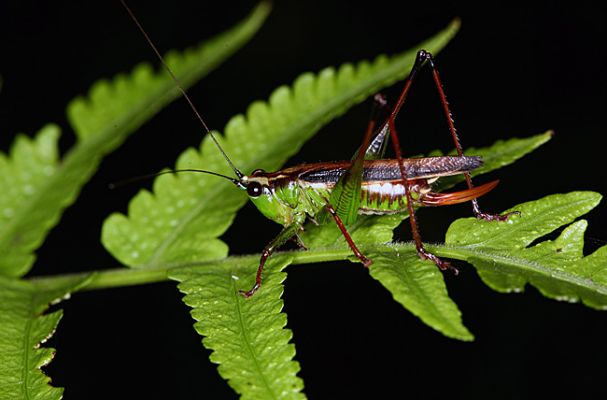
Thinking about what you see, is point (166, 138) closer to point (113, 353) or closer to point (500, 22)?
point (113, 353)

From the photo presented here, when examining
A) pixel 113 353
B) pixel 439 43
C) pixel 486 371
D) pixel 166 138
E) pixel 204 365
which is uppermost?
pixel 166 138

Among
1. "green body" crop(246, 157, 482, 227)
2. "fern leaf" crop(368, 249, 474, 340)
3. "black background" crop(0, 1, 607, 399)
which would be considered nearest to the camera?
"fern leaf" crop(368, 249, 474, 340)

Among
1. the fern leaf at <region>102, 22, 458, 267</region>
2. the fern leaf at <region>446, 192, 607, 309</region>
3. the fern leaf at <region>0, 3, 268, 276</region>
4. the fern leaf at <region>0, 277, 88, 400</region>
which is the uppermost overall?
the fern leaf at <region>0, 3, 268, 276</region>

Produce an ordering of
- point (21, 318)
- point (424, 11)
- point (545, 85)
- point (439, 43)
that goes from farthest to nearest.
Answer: point (424, 11), point (545, 85), point (439, 43), point (21, 318)

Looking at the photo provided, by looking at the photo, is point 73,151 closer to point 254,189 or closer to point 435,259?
point 254,189

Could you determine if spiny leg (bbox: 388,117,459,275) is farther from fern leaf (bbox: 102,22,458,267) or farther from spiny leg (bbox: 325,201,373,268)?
fern leaf (bbox: 102,22,458,267)

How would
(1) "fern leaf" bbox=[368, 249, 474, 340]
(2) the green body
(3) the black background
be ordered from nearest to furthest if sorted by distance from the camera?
1. (1) "fern leaf" bbox=[368, 249, 474, 340]
2. (2) the green body
3. (3) the black background

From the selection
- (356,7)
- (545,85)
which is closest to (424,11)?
(356,7)

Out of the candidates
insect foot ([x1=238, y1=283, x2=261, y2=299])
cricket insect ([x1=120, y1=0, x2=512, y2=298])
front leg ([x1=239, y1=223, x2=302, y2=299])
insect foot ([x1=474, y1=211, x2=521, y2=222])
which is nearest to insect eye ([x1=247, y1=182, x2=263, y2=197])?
cricket insect ([x1=120, y1=0, x2=512, y2=298])
